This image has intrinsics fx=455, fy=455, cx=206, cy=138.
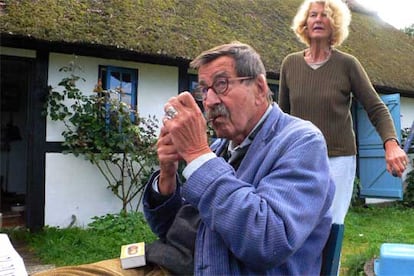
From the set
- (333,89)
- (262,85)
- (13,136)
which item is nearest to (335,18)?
(333,89)

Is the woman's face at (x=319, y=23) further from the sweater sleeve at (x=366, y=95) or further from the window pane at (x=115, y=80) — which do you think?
the window pane at (x=115, y=80)

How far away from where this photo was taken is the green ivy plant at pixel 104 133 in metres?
5.62

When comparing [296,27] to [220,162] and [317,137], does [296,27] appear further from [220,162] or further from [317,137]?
[220,162]

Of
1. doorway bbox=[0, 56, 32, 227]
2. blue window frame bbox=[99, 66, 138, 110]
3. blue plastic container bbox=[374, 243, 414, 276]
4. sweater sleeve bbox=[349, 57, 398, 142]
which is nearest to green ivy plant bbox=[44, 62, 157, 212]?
blue window frame bbox=[99, 66, 138, 110]

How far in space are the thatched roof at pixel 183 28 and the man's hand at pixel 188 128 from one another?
4419mm

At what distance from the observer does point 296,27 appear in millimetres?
2451

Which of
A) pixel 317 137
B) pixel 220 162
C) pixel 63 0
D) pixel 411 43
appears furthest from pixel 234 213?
pixel 411 43

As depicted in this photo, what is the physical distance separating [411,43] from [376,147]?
578cm

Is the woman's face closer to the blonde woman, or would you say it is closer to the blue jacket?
the blonde woman

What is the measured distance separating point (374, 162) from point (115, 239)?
17.6 feet

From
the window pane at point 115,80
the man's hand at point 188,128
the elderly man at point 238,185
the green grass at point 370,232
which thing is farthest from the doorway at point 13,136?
the man's hand at point 188,128

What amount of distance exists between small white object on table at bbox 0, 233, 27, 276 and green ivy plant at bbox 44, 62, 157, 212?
4.13 metres

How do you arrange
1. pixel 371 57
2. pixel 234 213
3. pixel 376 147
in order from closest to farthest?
pixel 234 213
pixel 376 147
pixel 371 57

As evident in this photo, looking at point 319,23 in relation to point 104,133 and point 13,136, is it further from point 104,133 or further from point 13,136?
point 13,136
